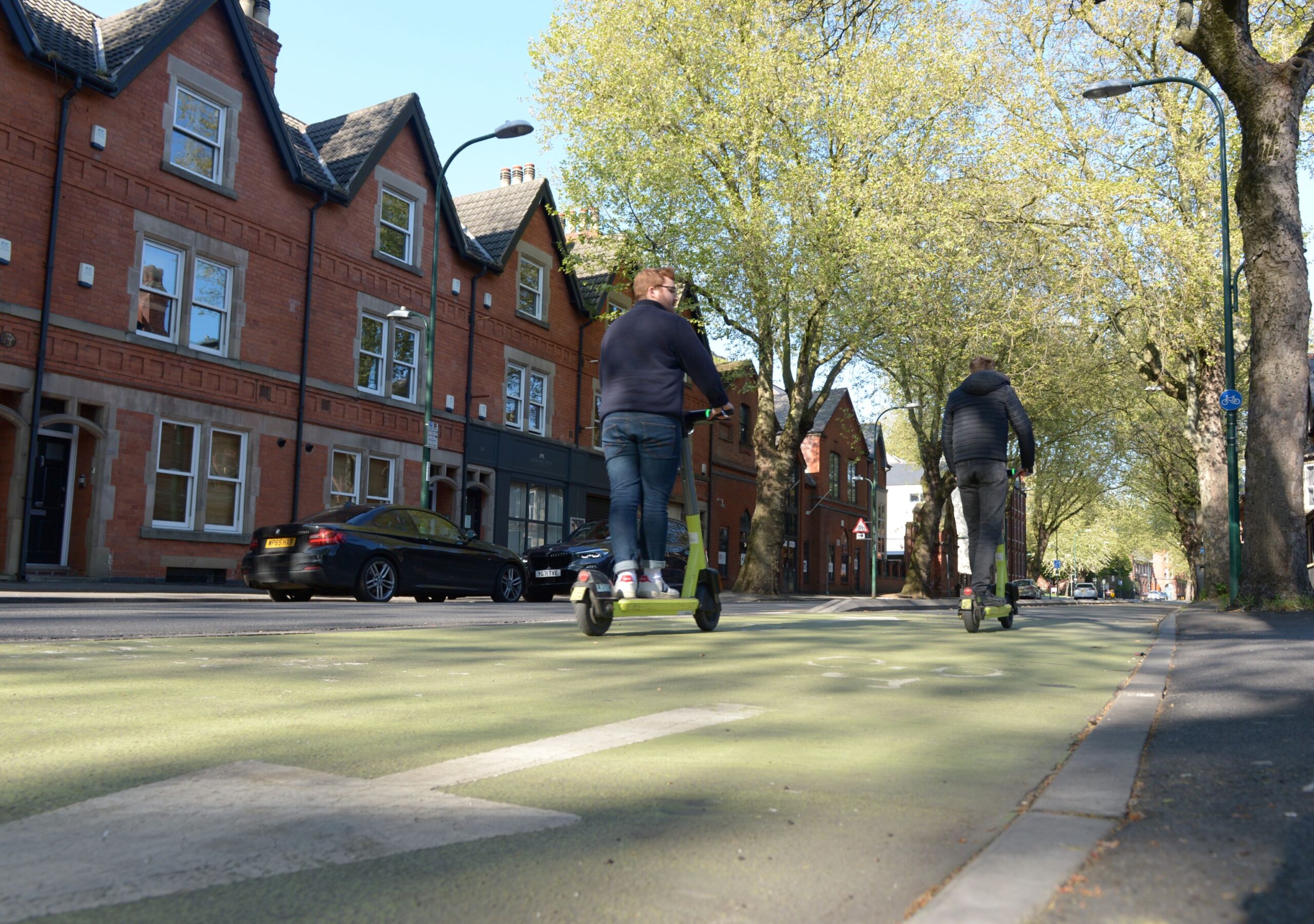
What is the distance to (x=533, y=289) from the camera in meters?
31.2

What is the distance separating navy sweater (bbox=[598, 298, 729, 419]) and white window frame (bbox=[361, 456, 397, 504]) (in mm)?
18788

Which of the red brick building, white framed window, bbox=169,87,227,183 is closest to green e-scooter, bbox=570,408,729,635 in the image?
the red brick building

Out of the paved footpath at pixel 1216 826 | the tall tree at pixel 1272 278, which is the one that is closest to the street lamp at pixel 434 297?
the tall tree at pixel 1272 278

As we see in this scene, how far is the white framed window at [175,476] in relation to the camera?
19.9m

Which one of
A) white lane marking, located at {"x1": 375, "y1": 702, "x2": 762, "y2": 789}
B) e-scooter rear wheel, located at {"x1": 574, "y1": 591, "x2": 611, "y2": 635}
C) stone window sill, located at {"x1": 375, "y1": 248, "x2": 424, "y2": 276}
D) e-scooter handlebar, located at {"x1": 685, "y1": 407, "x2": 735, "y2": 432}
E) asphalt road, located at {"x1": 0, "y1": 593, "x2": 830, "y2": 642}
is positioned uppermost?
stone window sill, located at {"x1": 375, "y1": 248, "x2": 424, "y2": 276}

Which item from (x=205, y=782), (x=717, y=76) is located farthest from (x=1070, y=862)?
(x=717, y=76)

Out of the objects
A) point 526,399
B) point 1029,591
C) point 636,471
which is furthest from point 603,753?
point 1029,591

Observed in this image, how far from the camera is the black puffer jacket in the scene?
8.79 meters

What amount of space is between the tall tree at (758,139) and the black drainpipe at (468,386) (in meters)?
4.13

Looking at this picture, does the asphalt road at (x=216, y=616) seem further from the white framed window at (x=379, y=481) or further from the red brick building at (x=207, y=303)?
the white framed window at (x=379, y=481)

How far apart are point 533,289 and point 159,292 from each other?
12711 mm

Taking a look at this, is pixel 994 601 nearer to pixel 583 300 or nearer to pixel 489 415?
pixel 489 415

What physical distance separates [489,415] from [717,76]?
1035 cm

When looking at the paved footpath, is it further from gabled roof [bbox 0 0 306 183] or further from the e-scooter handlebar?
gabled roof [bbox 0 0 306 183]
